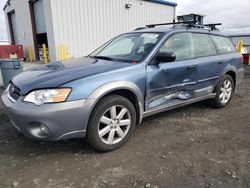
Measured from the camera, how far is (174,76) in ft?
11.8

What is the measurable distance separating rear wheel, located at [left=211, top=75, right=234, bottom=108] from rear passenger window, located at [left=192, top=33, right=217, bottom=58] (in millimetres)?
618

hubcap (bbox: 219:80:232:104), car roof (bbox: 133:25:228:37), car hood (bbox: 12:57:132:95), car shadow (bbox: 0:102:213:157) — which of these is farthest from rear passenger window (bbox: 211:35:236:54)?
car shadow (bbox: 0:102:213:157)

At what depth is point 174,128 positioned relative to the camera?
3.83m

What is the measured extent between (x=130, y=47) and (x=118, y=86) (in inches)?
47.7

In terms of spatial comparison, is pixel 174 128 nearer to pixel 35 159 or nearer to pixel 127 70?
pixel 127 70

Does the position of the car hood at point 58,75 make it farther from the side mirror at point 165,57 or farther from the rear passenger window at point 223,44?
the rear passenger window at point 223,44

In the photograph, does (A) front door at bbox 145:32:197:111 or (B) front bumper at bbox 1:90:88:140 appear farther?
(A) front door at bbox 145:32:197:111

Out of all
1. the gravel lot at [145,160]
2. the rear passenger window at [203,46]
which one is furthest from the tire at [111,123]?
the rear passenger window at [203,46]

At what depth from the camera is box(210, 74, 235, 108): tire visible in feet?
15.0

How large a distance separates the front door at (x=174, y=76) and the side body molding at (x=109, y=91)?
17cm

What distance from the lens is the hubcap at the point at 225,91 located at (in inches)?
185

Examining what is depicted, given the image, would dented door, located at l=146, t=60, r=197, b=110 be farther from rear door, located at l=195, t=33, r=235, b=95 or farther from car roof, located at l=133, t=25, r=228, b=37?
car roof, located at l=133, t=25, r=228, b=37

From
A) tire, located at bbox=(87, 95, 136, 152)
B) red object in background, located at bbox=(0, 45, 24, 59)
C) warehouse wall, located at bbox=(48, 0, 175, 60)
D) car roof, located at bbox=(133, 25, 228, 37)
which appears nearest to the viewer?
tire, located at bbox=(87, 95, 136, 152)

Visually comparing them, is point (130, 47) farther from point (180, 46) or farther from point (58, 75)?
point (58, 75)
